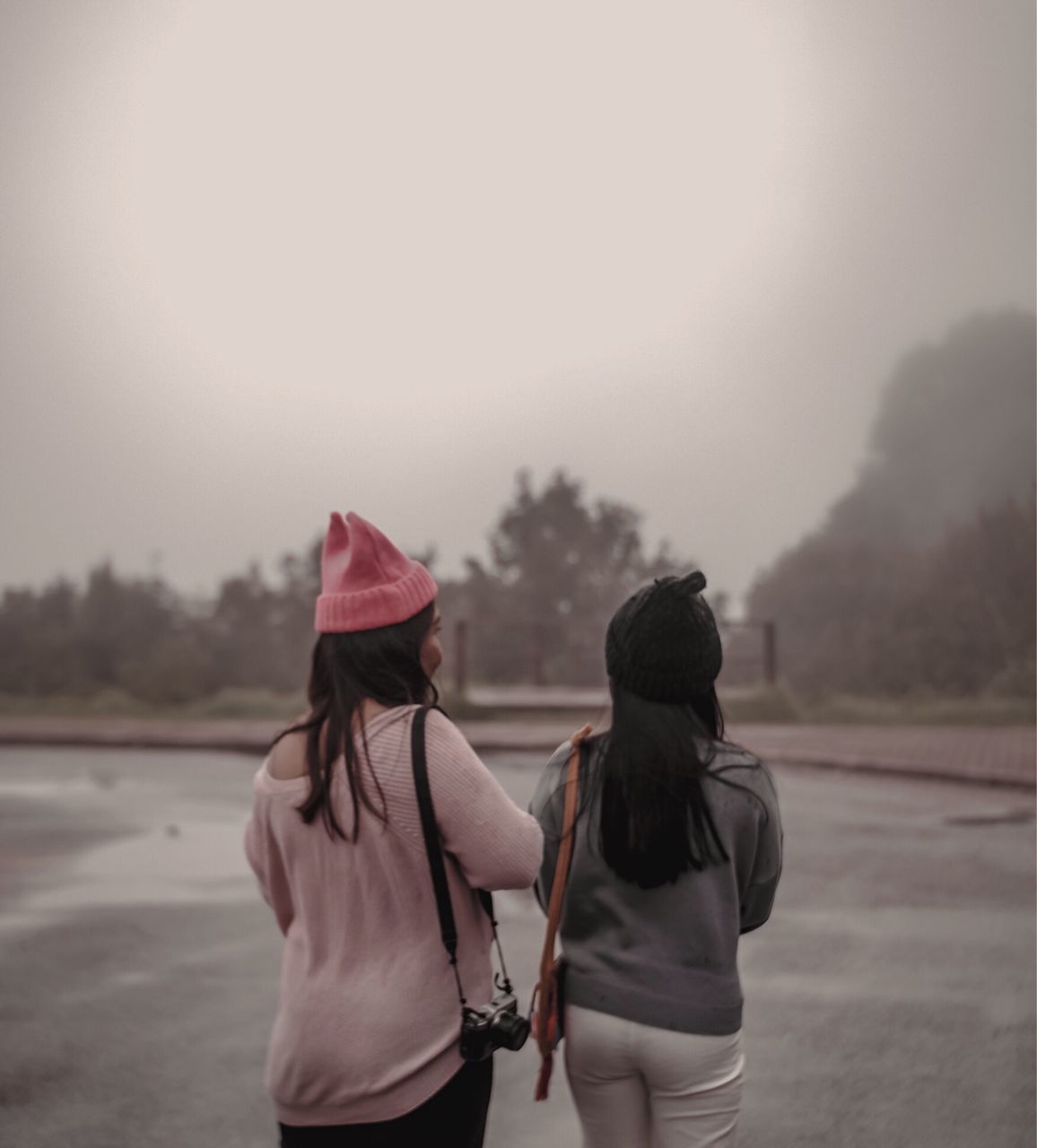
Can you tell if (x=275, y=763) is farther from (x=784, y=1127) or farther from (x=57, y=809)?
(x=57, y=809)

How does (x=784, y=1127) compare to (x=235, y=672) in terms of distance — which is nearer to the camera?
A: (x=784, y=1127)

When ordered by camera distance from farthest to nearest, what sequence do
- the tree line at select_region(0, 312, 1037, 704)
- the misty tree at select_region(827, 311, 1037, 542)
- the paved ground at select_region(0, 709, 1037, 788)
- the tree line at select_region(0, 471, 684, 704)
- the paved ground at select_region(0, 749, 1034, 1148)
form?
1. the misty tree at select_region(827, 311, 1037, 542)
2. the tree line at select_region(0, 312, 1037, 704)
3. the tree line at select_region(0, 471, 684, 704)
4. the paved ground at select_region(0, 709, 1037, 788)
5. the paved ground at select_region(0, 749, 1034, 1148)

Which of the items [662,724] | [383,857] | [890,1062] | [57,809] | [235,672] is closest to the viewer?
[383,857]

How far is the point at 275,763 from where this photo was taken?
6.61 ft

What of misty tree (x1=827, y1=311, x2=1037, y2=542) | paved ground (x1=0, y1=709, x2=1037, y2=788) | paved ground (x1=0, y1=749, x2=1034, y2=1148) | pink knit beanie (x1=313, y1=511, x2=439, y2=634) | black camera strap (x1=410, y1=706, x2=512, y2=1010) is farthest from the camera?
misty tree (x1=827, y1=311, x2=1037, y2=542)

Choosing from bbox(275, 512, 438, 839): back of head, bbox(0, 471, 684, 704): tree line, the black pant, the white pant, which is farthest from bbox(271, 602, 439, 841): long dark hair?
bbox(0, 471, 684, 704): tree line

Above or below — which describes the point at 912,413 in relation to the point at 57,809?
above

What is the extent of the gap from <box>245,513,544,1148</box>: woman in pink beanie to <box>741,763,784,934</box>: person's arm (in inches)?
17.0

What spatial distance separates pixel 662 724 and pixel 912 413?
34280 mm

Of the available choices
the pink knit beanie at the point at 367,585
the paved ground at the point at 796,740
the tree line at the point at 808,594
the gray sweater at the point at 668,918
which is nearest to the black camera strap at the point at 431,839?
the pink knit beanie at the point at 367,585

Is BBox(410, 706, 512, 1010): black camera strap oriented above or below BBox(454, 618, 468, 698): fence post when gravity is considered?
above

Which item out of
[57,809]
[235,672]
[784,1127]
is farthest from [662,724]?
[235,672]

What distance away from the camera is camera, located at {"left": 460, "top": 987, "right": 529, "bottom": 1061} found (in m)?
2.00

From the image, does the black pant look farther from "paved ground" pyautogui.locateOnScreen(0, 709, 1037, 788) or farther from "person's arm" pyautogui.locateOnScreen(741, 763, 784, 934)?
"paved ground" pyautogui.locateOnScreen(0, 709, 1037, 788)
